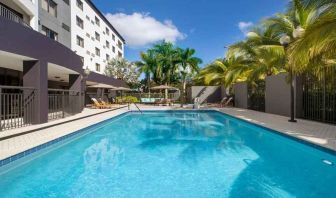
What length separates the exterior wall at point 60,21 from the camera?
56.5ft

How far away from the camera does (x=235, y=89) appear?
73.7ft

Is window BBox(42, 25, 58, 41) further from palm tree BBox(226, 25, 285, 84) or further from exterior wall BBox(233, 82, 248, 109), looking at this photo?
exterior wall BBox(233, 82, 248, 109)

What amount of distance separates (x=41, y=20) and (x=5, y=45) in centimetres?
1113

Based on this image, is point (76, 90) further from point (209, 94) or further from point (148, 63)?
point (148, 63)

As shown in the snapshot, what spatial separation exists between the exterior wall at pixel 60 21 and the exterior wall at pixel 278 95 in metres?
15.9

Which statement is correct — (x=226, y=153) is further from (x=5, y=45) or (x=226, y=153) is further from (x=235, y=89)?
(x=235, y=89)

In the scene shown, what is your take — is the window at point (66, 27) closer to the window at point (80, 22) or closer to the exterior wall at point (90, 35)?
the exterior wall at point (90, 35)

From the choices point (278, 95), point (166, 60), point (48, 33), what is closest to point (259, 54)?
point (278, 95)

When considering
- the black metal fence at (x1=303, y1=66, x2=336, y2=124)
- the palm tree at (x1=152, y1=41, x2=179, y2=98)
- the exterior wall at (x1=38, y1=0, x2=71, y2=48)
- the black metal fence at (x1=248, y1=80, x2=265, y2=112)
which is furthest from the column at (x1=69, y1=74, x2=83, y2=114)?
the palm tree at (x1=152, y1=41, x2=179, y2=98)

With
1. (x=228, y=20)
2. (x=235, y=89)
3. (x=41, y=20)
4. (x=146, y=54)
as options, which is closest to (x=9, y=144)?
(x=41, y=20)

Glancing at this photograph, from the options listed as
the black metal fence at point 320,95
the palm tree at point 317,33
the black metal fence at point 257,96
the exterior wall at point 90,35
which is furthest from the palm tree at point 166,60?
the palm tree at point 317,33

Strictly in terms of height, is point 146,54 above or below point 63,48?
above

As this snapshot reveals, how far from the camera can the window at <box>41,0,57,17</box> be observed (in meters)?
17.5

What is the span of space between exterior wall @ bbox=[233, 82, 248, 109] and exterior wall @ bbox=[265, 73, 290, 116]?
3.95 metres
